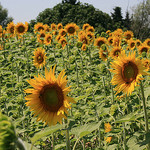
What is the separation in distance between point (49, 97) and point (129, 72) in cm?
74

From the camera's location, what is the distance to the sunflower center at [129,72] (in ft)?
6.51

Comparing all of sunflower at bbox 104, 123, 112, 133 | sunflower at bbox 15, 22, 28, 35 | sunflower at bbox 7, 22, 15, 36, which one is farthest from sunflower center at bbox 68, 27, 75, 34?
sunflower at bbox 104, 123, 112, 133

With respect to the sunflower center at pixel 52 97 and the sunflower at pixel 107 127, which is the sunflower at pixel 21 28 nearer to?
the sunflower at pixel 107 127

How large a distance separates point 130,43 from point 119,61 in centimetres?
422

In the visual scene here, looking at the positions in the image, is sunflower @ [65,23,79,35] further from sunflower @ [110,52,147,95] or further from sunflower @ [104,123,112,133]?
sunflower @ [110,52,147,95]

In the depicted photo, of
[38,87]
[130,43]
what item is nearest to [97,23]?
[130,43]

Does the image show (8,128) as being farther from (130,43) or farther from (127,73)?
(130,43)

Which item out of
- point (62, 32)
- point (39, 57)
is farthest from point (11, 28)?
point (39, 57)

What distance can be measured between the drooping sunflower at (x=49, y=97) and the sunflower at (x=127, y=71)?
584 millimetres

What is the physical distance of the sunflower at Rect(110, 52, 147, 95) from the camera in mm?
1944

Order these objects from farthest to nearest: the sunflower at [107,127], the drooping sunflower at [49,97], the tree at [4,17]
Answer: the tree at [4,17], the sunflower at [107,127], the drooping sunflower at [49,97]

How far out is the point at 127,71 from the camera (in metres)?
2.05

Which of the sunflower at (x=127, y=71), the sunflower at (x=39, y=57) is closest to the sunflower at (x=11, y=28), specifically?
the sunflower at (x=39, y=57)

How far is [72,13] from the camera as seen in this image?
1480cm
